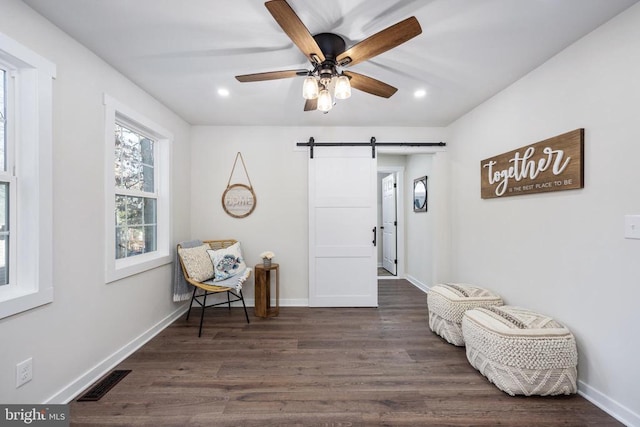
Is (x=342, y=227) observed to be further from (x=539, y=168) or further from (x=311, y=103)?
(x=539, y=168)

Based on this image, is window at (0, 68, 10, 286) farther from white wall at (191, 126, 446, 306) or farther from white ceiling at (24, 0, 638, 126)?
white wall at (191, 126, 446, 306)

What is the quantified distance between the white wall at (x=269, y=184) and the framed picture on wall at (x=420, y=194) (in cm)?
77

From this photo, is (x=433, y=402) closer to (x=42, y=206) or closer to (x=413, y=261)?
(x=42, y=206)

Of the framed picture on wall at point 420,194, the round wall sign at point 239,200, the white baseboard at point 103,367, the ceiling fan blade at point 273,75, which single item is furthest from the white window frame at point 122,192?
the framed picture on wall at point 420,194

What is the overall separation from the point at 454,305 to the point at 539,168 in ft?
4.36

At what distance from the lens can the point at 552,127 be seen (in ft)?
6.55

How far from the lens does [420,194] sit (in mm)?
4184

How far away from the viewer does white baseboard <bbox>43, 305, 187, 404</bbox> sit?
5.57ft

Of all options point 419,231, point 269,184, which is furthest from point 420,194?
point 269,184

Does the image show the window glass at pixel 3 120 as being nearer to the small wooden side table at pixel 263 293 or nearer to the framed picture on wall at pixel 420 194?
the small wooden side table at pixel 263 293

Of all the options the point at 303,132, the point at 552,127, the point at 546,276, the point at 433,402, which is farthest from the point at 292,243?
the point at 552,127

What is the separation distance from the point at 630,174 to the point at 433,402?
1806 millimetres

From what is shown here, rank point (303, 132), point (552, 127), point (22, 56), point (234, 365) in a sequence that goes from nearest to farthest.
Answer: point (22, 56)
point (552, 127)
point (234, 365)
point (303, 132)

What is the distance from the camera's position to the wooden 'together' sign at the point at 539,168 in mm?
1810
